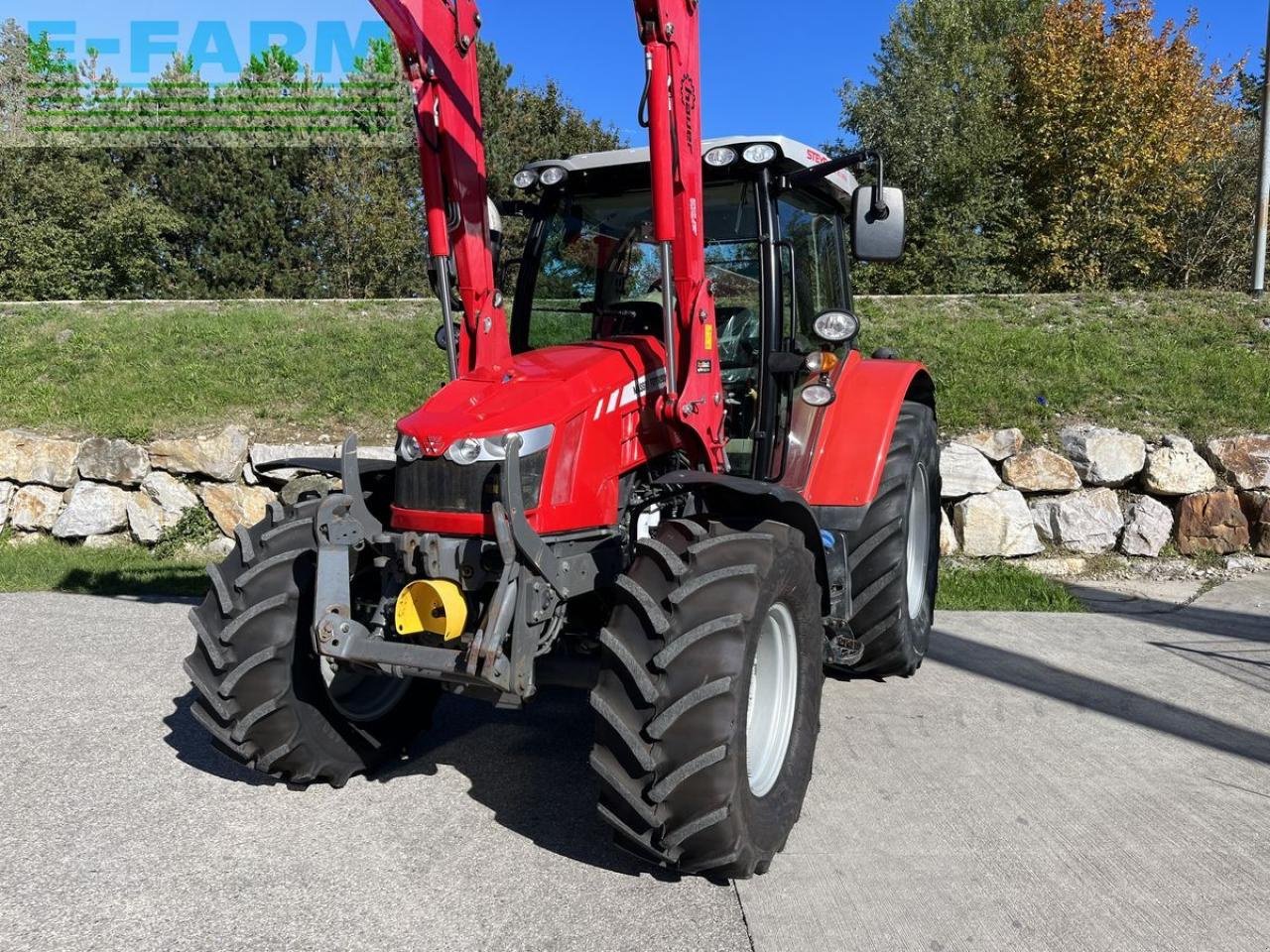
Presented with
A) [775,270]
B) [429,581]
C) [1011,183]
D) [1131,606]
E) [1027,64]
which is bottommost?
[1131,606]

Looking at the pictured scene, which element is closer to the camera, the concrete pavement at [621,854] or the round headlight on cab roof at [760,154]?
the concrete pavement at [621,854]

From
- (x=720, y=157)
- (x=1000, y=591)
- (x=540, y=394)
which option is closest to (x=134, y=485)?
(x=540, y=394)

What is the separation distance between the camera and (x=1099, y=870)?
3133mm

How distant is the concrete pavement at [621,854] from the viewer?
2.81 meters

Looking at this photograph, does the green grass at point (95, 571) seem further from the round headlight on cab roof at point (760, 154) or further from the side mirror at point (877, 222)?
the side mirror at point (877, 222)

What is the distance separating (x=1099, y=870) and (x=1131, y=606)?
4.01m

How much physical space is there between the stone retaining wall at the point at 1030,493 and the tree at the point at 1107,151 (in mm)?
15167

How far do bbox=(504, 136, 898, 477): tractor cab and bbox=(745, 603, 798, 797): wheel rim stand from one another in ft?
2.91

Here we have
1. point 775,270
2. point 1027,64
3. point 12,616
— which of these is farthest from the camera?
point 1027,64

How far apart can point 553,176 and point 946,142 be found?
65.6 feet

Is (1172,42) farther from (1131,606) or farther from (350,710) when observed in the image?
(350,710)

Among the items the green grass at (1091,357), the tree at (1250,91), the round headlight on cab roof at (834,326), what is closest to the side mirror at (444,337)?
the round headlight on cab roof at (834,326)

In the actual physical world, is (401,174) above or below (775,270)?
above

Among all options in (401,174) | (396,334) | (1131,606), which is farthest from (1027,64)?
(1131,606)
